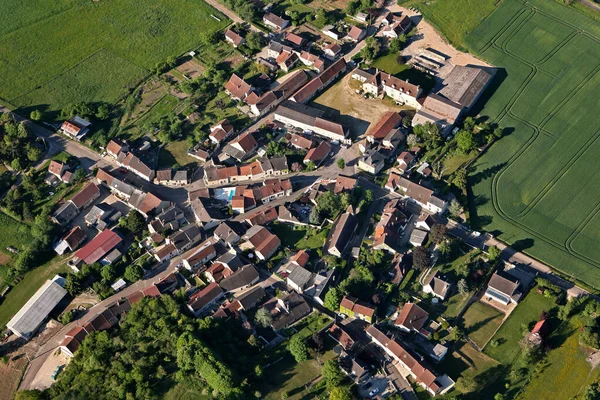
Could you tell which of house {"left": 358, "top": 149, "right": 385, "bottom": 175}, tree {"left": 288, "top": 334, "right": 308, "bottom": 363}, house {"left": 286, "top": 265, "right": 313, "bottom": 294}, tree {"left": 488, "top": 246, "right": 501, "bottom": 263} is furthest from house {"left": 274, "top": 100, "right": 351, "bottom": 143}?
tree {"left": 288, "top": 334, "right": 308, "bottom": 363}

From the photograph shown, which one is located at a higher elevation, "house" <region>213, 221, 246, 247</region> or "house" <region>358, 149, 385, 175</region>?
"house" <region>358, 149, 385, 175</region>

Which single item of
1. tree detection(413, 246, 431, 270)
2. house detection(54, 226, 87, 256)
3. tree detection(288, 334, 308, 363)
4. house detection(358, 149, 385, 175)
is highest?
house detection(358, 149, 385, 175)

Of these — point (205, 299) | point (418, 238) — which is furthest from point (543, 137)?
point (205, 299)

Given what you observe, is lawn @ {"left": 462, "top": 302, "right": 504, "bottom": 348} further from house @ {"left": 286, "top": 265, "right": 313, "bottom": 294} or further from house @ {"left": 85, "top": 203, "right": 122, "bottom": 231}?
house @ {"left": 85, "top": 203, "right": 122, "bottom": 231}

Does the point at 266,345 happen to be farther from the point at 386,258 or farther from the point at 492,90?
the point at 492,90

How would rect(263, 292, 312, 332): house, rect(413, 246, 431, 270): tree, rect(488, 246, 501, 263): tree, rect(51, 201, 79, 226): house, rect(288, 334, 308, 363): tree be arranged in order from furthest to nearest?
1. rect(51, 201, 79, 226): house
2. rect(488, 246, 501, 263): tree
3. rect(413, 246, 431, 270): tree
4. rect(263, 292, 312, 332): house
5. rect(288, 334, 308, 363): tree

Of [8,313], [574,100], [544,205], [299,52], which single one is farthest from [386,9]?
[8,313]

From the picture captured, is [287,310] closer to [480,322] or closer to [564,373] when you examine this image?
[480,322]

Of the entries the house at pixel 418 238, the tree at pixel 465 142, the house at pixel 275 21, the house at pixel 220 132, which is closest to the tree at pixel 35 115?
the house at pixel 220 132
